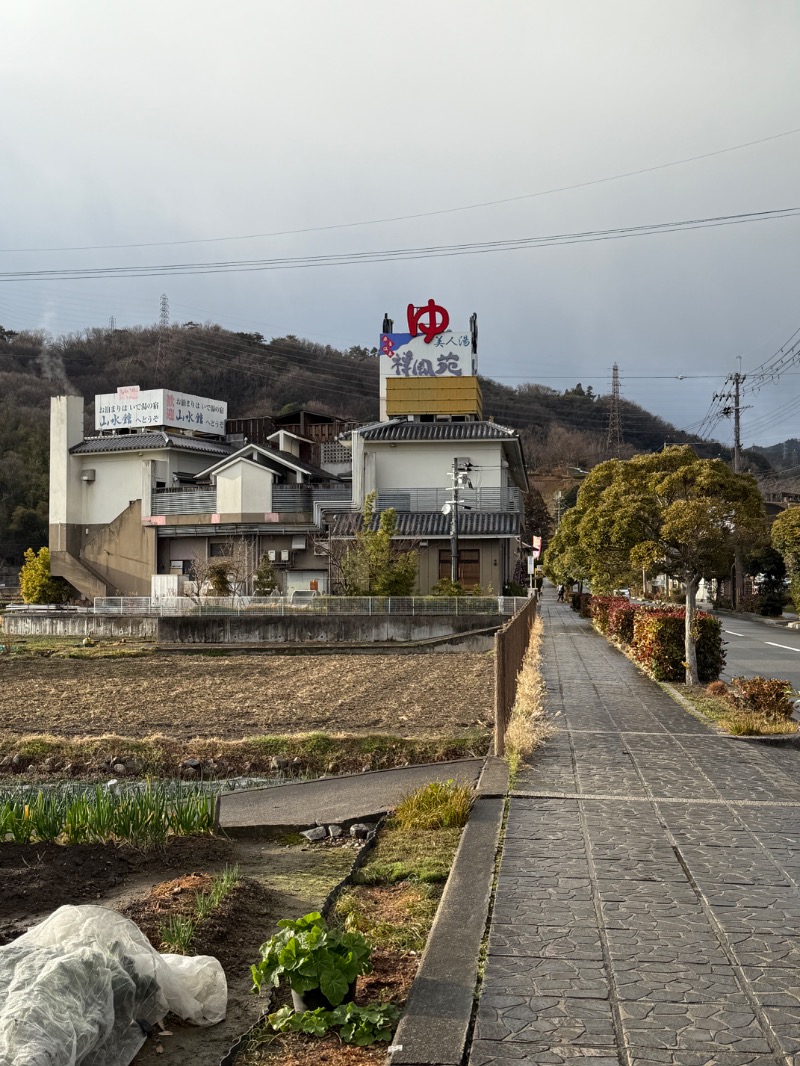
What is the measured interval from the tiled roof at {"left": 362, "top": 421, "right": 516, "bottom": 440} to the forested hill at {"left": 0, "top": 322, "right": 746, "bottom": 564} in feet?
168

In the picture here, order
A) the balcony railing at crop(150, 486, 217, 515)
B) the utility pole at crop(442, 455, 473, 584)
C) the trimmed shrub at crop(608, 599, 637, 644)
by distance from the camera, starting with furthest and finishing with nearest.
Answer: the balcony railing at crop(150, 486, 217, 515) → the utility pole at crop(442, 455, 473, 584) → the trimmed shrub at crop(608, 599, 637, 644)

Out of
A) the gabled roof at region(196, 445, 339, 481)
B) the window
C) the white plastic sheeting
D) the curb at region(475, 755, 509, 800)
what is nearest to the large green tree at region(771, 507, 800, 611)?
the window

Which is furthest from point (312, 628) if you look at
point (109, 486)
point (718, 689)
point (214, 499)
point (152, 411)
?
point (152, 411)

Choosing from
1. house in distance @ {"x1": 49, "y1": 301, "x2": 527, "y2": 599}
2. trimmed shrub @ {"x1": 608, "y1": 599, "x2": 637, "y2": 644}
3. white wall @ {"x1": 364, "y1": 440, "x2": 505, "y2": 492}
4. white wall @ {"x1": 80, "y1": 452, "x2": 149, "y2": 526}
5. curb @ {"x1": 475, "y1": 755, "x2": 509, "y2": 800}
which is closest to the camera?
curb @ {"x1": 475, "y1": 755, "x2": 509, "y2": 800}

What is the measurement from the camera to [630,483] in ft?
53.8

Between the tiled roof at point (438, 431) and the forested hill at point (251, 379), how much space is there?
51.3 m

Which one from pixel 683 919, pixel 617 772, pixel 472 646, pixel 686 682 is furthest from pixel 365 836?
pixel 472 646

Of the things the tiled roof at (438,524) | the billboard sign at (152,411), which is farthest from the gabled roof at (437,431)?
the billboard sign at (152,411)

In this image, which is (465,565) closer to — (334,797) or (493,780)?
(334,797)

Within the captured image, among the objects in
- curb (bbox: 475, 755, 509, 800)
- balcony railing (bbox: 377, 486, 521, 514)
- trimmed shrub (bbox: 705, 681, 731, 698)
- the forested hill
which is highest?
the forested hill

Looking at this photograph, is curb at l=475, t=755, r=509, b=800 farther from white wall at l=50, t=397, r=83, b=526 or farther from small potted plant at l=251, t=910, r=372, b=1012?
white wall at l=50, t=397, r=83, b=526

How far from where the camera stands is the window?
40.4 m

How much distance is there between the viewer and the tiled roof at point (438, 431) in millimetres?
42844

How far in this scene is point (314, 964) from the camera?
3.98 m
